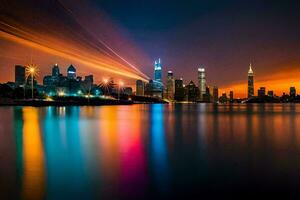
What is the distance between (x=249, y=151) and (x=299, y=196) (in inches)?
358

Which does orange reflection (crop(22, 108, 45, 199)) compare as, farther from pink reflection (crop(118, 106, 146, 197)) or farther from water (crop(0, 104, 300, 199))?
pink reflection (crop(118, 106, 146, 197))

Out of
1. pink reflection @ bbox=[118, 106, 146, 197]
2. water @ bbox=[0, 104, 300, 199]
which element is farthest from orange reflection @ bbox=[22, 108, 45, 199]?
pink reflection @ bbox=[118, 106, 146, 197]

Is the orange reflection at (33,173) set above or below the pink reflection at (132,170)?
above

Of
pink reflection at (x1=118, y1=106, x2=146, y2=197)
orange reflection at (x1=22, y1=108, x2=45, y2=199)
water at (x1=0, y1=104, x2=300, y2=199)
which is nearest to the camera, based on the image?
orange reflection at (x1=22, y1=108, x2=45, y2=199)

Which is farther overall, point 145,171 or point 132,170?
point 132,170

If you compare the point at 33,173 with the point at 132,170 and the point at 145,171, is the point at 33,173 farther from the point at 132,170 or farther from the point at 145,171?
the point at 145,171

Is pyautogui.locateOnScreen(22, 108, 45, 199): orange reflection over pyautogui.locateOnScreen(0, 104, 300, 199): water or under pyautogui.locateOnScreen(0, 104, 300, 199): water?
over

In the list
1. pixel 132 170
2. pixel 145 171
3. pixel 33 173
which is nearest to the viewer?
pixel 33 173

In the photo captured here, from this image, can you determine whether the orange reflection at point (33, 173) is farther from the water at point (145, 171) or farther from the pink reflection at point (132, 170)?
the pink reflection at point (132, 170)

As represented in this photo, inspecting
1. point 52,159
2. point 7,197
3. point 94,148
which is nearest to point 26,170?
point 52,159

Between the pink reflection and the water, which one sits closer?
the water

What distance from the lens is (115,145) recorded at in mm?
20078

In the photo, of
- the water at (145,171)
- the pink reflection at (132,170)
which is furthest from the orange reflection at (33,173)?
the pink reflection at (132,170)

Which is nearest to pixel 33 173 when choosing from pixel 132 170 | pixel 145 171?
pixel 132 170
